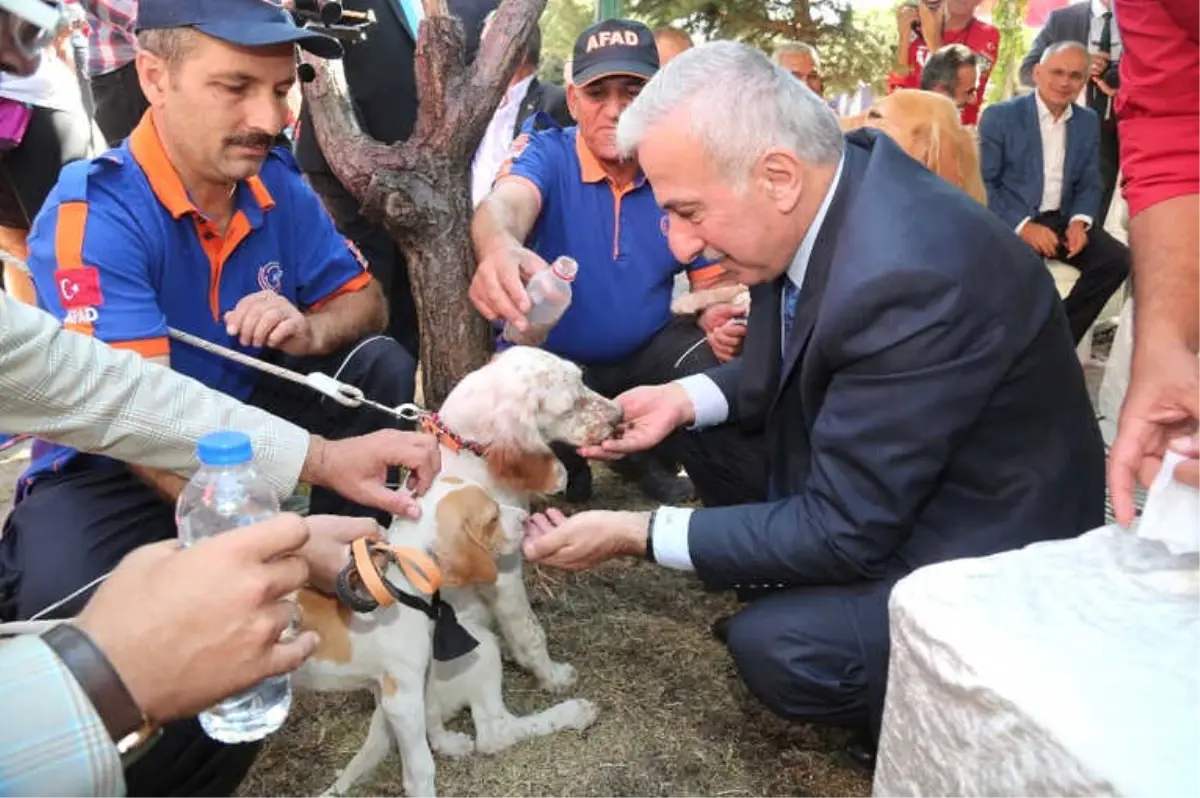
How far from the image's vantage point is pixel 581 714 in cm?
279

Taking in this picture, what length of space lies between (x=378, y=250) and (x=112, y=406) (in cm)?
280

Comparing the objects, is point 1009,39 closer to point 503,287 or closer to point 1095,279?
point 1095,279

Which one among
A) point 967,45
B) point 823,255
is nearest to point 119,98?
point 823,255

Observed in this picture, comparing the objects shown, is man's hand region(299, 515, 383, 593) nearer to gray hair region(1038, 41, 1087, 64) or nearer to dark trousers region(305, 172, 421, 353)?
dark trousers region(305, 172, 421, 353)

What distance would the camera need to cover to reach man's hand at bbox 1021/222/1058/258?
6348 mm

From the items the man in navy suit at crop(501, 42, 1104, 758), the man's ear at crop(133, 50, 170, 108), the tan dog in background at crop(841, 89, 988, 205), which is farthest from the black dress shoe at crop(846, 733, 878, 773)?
the man's ear at crop(133, 50, 170, 108)

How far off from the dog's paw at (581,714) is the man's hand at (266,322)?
1.43 meters

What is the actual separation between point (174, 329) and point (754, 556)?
5.70ft

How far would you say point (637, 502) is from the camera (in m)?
4.48

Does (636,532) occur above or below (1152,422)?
below

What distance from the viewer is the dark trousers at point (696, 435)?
10.3 ft

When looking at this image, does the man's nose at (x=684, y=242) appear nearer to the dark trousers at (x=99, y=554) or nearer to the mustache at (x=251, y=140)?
the mustache at (x=251, y=140)

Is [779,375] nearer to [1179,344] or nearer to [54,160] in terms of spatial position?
[1179,344]

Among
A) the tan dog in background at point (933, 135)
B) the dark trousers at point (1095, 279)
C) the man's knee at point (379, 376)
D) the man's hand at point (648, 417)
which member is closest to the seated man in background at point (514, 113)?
the tan dog in background at point (933, 135)
